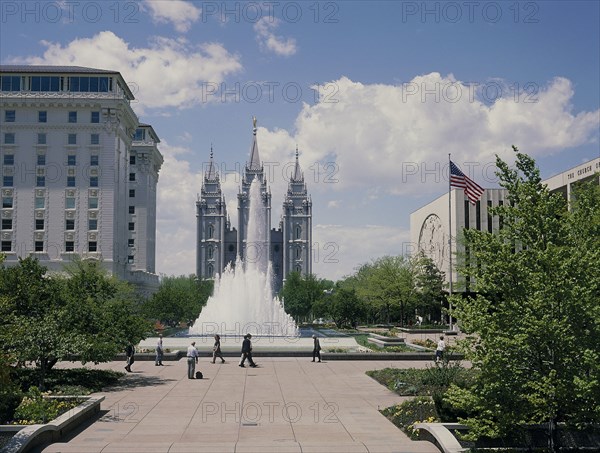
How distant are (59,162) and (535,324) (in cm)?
7338

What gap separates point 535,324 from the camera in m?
12.1

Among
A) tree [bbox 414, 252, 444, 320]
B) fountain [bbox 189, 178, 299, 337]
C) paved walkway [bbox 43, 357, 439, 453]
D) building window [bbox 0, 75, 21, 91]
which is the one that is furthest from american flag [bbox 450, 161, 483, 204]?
building window [bbox 0, 75, 21, 91]

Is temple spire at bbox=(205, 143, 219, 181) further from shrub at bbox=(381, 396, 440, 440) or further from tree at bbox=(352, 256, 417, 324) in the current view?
shrub at bbox=(381, 396, 440, 440)

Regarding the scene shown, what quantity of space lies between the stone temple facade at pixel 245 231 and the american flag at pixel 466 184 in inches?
4894

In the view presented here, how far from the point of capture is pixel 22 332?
2117 centimetres

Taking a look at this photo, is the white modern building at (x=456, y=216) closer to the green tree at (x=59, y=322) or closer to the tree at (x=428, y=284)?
the tree at (x=428, y=284)

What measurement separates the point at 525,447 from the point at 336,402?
8.56 meters

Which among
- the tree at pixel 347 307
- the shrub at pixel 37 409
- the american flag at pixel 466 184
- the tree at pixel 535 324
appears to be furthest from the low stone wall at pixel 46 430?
the tree at pixel 347 307

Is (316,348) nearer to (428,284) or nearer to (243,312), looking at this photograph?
(243,312)

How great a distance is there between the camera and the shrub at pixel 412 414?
16.5 metres

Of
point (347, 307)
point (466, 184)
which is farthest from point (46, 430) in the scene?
point (347, 307)

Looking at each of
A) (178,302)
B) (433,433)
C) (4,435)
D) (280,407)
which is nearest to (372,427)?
(433,433)

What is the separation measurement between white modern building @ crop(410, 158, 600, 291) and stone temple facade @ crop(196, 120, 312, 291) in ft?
223

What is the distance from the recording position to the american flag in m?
50.4
